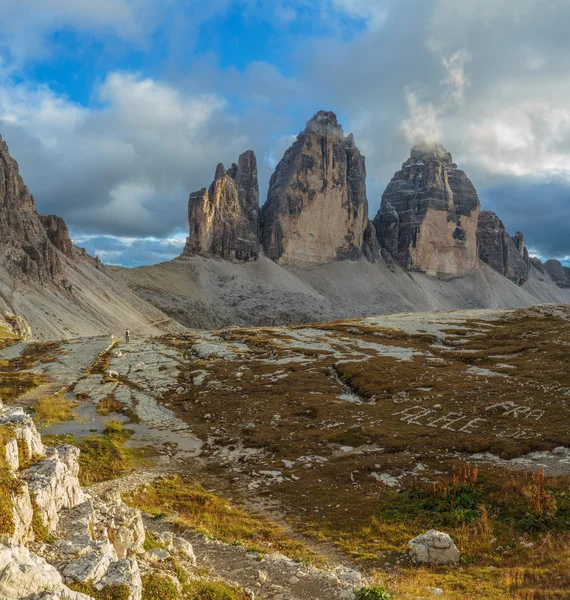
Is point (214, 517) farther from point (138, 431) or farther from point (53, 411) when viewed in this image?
point (53, 411)

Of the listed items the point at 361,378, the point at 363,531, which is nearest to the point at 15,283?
the point at 361,378

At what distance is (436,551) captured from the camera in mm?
14188

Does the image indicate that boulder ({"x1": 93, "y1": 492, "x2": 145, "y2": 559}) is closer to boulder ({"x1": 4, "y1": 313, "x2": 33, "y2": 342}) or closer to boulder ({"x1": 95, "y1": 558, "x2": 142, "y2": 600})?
boulder ({"x1": 95, "y1": 558, "x2": 142, "y2": 600})

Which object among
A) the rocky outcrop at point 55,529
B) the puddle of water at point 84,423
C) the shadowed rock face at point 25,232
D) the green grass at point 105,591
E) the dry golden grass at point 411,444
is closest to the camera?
the rocky outcrop at point 55,529

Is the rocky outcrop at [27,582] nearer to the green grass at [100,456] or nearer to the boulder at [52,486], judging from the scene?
the boulder at [52,486]

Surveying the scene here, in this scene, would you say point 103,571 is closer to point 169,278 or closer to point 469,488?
point 469,488

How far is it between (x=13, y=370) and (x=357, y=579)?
51826mm

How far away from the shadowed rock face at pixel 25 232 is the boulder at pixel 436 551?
119748 millimetres

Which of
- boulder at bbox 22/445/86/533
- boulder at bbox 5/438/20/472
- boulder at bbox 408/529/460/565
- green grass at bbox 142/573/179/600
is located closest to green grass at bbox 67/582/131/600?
green grass at bbox 142/573/179/600

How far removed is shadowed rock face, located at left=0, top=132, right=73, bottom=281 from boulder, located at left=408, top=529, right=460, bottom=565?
11975cm

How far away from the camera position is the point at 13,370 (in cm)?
5156

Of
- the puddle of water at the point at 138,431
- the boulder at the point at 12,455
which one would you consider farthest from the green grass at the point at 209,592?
the puddle of water at the point at 138,431

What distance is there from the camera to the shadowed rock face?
373 feet

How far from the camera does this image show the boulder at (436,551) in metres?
14.1
